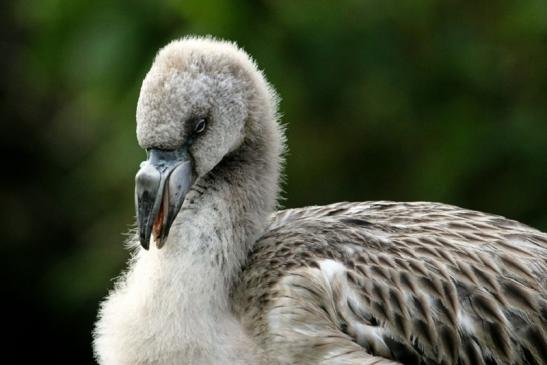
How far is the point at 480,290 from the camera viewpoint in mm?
5742

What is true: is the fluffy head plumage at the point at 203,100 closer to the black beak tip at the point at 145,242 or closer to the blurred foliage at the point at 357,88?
the black beak tip at the point at 145,242

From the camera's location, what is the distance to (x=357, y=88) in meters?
8.72

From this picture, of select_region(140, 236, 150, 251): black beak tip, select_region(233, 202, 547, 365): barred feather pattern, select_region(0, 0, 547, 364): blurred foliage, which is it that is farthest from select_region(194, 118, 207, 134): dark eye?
select_region(0, 0, 547, 364): blurred foliage

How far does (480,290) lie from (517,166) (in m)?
3.03

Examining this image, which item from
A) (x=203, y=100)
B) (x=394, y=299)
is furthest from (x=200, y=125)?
→ (x=394, y=299)

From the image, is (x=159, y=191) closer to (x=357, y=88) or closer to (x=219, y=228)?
(x=219, y=228)

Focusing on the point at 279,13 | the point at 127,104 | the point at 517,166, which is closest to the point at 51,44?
the point at 127,104

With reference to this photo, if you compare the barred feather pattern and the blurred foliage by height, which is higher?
the blurred foliage

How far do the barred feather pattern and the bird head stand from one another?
55 cm

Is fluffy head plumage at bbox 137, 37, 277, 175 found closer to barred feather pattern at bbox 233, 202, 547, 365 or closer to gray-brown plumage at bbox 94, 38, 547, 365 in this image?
gray-brown plumage at bbox 94, 38, 547, 365

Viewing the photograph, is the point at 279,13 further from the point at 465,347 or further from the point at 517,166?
the point at 465,347

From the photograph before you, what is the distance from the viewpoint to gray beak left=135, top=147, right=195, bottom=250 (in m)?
5.48

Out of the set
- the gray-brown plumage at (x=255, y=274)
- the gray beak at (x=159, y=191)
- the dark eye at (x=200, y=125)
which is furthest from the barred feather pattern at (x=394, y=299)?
the dark eye at (x=200, y=125)

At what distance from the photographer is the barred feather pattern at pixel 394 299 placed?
18.4 feet
